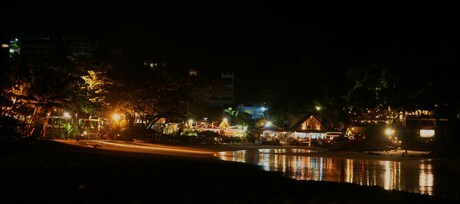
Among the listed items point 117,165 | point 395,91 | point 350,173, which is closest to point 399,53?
point 395,91

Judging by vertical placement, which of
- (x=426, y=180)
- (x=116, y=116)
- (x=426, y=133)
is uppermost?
(x=116, y=116)

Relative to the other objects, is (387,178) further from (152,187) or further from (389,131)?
(389,131)

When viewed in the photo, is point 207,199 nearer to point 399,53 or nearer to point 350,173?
point 350,173

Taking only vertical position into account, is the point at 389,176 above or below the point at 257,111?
below

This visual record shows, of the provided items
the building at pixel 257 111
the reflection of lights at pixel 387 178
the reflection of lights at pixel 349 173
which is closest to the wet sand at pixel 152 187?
the reflection of lights at pixel 387 178

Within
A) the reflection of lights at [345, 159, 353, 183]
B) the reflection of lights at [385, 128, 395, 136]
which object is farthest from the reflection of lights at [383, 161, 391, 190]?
the reflection of lights at [385, 128, 395, 136]

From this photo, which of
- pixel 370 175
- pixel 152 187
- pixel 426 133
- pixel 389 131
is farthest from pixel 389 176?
pixel 426 133

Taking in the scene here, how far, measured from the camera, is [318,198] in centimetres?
1744

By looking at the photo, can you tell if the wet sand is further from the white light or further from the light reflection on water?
the white light

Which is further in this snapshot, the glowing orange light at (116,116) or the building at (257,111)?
the building at (257,111)

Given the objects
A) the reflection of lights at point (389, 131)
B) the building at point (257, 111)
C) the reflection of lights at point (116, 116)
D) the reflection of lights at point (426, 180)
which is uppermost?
the building at point (257, 111)

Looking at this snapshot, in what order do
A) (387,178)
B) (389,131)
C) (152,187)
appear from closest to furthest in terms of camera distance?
(152,187)
(387,178)
(389,131)

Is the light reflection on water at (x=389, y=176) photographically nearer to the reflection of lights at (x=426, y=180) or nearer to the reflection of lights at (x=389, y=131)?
the reflection of lights at (x=426, y=180)

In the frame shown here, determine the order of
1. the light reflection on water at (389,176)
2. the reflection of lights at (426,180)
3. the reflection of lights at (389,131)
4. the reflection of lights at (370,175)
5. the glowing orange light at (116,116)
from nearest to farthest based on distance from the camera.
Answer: the reflection of lights at (426,180), the light reflection on water at (389,176), the reflection of lights at (370,175), the glowing orange light at (116,116), the reflection of lights at (389,131)
